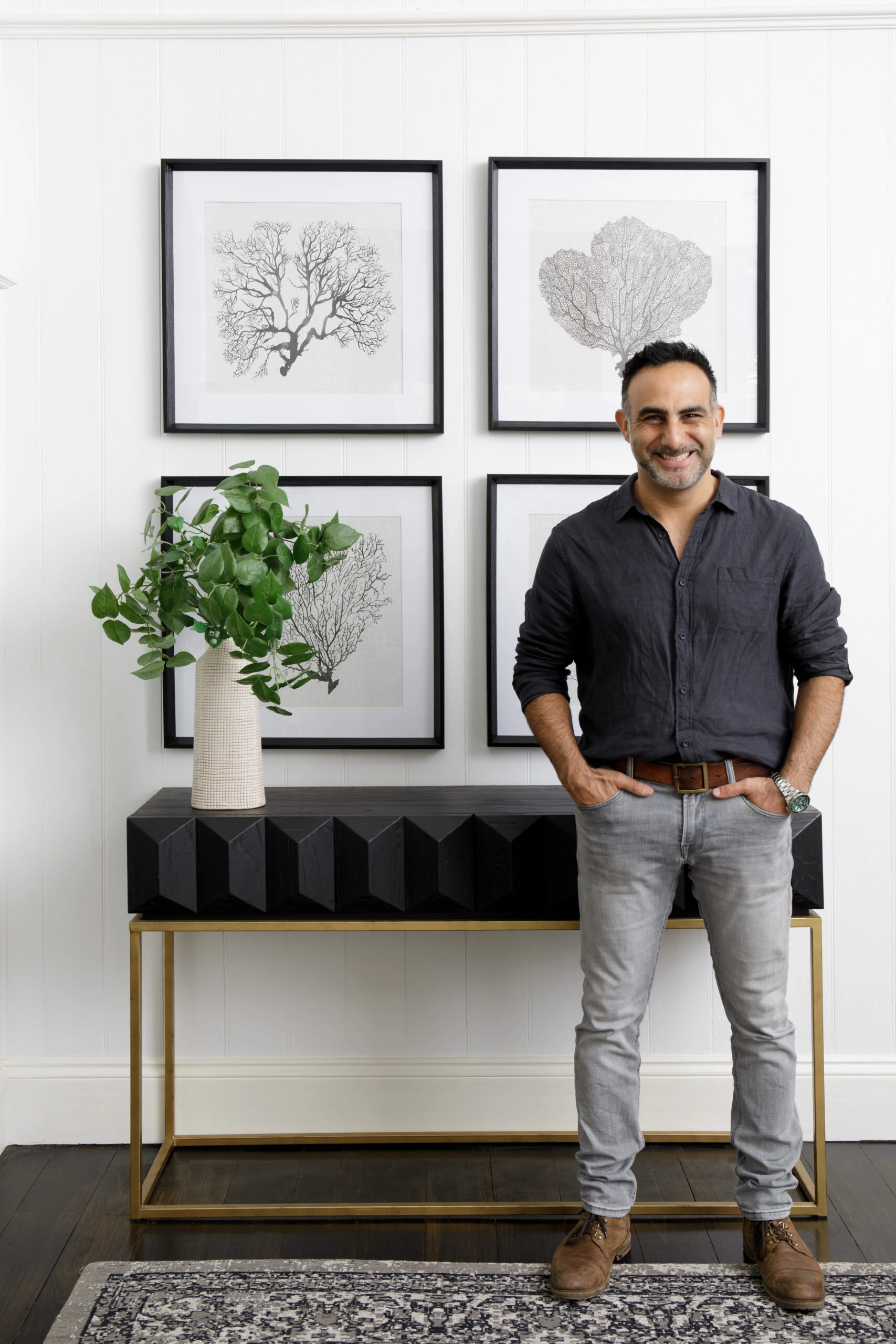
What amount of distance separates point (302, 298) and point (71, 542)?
0.76 m

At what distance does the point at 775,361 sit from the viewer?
7.79 feet

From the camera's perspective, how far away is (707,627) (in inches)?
70.1

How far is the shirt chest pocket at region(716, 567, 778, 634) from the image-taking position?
5.83ft

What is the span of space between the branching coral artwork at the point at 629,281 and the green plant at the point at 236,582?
2.59 ft

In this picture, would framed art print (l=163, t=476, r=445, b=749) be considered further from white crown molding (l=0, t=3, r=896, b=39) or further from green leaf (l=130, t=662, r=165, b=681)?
white crown molding (l=0, t=3, r=896, b=39)

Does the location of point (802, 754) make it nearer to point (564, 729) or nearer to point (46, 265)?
point (564, 729)

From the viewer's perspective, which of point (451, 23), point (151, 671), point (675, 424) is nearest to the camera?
point (675, 424)

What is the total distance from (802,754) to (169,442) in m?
1.52

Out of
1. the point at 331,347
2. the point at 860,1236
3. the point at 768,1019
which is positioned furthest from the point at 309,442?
the point at 860,1236

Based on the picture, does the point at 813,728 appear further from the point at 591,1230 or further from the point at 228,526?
the point at 228,526

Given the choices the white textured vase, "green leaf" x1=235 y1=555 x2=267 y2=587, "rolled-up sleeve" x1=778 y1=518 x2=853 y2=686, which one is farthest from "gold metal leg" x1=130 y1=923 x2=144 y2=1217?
"rolled-up sleeve" x1=778 y1=518 x2=853 y2=686

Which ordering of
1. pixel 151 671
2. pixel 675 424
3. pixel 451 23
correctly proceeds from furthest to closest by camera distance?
pixel 451 23
pixel 151 671
pixel 675 424

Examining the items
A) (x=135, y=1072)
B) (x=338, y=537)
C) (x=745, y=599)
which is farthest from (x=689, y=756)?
(x=135, y=1072)

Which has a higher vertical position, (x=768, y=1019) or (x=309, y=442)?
(x=309, y=442)
